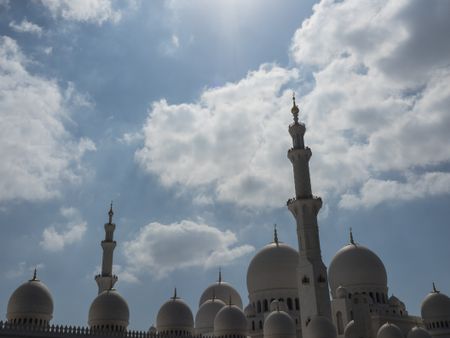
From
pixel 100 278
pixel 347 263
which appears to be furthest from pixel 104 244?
pixel 347 263

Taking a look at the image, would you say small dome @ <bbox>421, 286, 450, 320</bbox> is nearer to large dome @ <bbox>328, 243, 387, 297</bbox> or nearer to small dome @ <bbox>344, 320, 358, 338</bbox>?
large dome @ <bbox>328, 243, 387, 297</bbox>

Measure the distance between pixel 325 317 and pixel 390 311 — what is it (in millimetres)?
11634

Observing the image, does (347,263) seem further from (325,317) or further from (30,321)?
(30,321)

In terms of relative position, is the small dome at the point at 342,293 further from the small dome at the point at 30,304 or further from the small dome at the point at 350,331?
the small dome at the point at 30,304

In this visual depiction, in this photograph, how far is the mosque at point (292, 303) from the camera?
33.4 metres

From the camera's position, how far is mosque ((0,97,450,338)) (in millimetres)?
33375

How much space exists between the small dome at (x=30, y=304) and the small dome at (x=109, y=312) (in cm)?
289

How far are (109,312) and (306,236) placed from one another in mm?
15117

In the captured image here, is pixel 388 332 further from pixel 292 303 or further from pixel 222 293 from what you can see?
pixel 222 293

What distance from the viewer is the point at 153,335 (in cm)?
3344

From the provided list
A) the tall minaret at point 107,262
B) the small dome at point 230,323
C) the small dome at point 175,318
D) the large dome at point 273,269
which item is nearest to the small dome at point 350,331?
the large dome at point 273,269

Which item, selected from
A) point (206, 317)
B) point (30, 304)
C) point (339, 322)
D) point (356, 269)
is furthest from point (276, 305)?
point (30, 304)

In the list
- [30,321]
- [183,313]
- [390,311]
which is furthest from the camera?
[390,311]

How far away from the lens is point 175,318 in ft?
121
